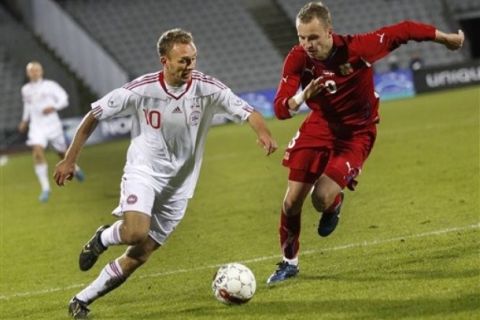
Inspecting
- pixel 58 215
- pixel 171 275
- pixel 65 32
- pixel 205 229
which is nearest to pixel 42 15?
pixel 65 32

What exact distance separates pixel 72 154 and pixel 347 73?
2255 millimetres

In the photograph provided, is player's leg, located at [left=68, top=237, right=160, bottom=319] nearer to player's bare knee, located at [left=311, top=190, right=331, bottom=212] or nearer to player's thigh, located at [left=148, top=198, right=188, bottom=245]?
player's thigh, located at [left=148, top=198, right=188, bottom=245]

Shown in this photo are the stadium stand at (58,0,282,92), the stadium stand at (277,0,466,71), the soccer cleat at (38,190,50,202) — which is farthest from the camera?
the stadium stand at (277,0,466,71)

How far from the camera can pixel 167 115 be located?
7164 mm

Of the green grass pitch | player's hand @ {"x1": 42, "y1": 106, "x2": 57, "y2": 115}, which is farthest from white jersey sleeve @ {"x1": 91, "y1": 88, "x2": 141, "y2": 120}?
player's hand @ {"x1": 42, "y1": 106, "x2": 57, "y2": 115}

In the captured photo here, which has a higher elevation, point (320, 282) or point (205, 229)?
point (320, 282)

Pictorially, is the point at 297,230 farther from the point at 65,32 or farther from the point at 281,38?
the point at 281,38

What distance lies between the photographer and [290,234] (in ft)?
26.3

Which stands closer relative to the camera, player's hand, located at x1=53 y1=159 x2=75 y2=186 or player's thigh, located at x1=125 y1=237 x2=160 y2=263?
player's hand, located at x1=53 y1=159 x2=75 y2=186

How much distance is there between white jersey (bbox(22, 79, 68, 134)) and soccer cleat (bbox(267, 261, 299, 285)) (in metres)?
9.95

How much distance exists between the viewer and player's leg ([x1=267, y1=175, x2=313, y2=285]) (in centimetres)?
789

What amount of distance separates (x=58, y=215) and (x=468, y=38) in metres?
29.2

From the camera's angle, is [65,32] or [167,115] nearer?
[167,115]

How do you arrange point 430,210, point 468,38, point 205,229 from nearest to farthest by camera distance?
1. point 430,210
2. point 205,229
3. point 468,38
